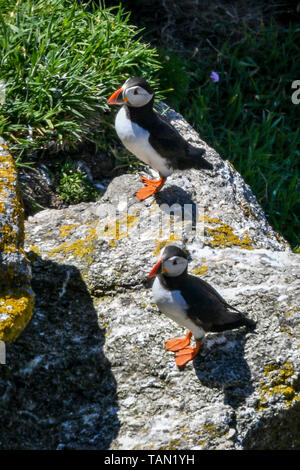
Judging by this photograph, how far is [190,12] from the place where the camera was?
787 centimetres

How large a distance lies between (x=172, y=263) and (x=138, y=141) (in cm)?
121

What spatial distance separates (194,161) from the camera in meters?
4.90

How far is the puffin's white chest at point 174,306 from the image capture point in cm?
380

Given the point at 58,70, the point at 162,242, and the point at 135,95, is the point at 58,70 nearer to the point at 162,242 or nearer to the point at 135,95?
the point at 135,95

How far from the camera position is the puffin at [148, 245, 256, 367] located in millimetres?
3809

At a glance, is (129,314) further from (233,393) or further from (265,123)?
(265,123)

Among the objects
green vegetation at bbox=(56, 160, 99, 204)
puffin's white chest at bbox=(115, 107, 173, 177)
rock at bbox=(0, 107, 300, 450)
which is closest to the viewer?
rock at bbox=(0, 107, 300, 450)

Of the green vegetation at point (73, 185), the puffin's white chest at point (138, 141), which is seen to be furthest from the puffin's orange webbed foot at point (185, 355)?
the green vegetation at point (73, 185)

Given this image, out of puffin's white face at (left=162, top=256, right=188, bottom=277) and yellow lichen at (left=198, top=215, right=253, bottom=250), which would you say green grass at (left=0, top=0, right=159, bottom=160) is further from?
puffin's white face at (left=162, top=256, right=188, bottom=277)

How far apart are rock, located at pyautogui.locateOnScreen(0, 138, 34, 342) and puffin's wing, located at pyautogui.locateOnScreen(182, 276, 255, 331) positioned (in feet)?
2.80

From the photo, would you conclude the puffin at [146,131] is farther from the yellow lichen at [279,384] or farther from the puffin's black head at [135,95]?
the yellow lichen at [279,384]

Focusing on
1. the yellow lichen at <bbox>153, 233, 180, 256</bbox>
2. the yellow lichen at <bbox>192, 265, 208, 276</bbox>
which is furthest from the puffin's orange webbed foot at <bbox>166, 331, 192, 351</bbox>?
the yellow lichen at <bbox>153, 233, 180, 256</bbox>
